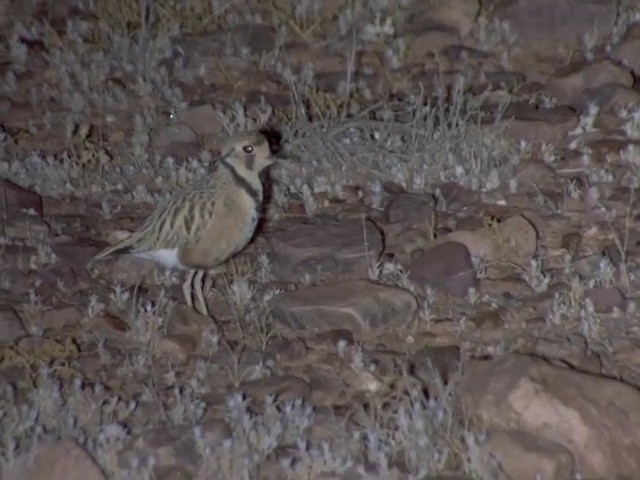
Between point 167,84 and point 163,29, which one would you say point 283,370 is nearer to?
point 167,84

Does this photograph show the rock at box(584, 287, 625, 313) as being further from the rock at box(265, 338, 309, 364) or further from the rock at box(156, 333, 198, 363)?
the rock at box(156, 333, 198, 363)

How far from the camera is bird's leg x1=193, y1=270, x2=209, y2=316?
17.9 feet

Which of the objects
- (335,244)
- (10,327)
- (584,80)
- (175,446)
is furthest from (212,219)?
(584,80)

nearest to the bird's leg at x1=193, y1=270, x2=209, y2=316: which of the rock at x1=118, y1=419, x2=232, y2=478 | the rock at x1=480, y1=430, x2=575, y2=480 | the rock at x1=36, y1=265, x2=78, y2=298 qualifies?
the rock at x1=36, y1=265, x2=78, y2=298

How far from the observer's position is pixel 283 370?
16.5 feet

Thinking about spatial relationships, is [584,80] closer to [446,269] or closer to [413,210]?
[413,210]

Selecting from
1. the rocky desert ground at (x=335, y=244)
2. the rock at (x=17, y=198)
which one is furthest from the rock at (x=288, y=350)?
the rock at (x=17, y=198)

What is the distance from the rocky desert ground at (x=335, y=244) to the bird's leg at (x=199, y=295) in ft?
0.25

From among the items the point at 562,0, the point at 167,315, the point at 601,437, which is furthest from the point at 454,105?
the point at 601,437

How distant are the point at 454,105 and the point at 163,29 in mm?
2524

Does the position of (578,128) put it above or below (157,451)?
above

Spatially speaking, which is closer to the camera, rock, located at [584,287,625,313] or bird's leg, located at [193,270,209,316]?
rock, located at [584,287,625,313]

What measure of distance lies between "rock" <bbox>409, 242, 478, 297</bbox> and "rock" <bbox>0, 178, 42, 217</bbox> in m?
2.10

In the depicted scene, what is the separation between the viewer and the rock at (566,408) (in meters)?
4.00
